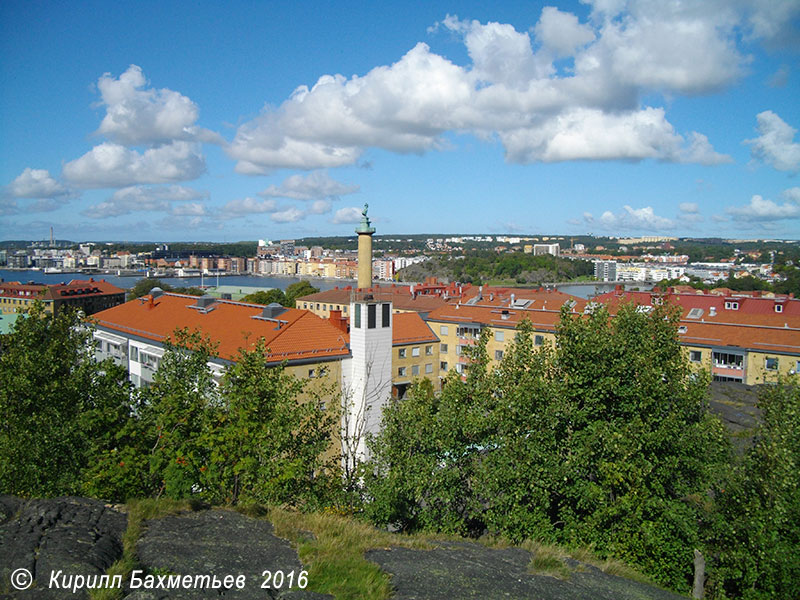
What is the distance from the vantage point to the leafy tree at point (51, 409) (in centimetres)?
1350

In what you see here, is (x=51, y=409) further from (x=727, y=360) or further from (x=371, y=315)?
(x=727, y=360)

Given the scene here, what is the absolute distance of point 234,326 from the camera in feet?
102

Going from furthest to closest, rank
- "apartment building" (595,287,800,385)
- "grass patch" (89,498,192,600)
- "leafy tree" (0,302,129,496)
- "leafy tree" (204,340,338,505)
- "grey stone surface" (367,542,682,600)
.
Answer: "apartment building" (595,287,800,385) < "leafy tree" (0,302,129,496) < "leafy tree" (204,340,338,505) < "grey stone surface" (367,542,682,600) < "grass patch" (89,498,192,600)

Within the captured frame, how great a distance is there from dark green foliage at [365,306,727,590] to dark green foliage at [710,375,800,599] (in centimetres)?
68

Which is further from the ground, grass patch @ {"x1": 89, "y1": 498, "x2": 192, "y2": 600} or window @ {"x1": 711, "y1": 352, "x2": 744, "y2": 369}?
grass patch @ {"x1": 89, "y1": 498, "x2": 192, "y2": 600}

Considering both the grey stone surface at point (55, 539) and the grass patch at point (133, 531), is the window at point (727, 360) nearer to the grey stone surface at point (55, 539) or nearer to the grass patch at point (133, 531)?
the grass patch at point (133, 531)

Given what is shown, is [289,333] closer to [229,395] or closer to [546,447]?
[229,395]

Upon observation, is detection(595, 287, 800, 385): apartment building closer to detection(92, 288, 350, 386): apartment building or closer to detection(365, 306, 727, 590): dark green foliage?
detection(92, 288, 350, 386): apartment building

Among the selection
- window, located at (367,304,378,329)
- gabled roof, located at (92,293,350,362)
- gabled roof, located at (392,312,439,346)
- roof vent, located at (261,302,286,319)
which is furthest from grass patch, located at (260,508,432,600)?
gabled roof, located at (392,312,439,346)

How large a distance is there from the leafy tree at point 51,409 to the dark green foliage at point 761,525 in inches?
556

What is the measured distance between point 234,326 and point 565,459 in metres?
21.4

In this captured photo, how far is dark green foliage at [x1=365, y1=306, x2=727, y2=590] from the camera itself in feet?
43.2

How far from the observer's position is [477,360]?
15.5m

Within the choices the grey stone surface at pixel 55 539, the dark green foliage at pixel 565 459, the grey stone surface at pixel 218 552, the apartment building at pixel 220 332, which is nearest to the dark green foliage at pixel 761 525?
the dark green foliage at pixel 565 459
